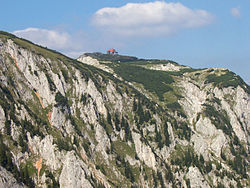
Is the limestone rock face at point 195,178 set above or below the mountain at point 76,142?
below

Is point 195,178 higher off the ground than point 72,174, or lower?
lower

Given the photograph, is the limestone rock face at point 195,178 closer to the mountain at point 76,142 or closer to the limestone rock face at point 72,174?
the mountain at point 76,142

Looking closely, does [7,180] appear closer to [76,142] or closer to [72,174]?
[72,174]

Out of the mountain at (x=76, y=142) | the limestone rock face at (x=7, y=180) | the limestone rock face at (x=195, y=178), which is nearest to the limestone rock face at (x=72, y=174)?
the mountain at (x=76, y=142)

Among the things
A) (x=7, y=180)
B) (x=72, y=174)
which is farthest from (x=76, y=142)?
(x=7, y=180)

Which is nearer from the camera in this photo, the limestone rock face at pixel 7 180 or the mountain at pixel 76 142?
the limestone rock face at pixel 7 180

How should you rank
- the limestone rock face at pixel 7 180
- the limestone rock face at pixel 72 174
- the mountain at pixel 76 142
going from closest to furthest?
1. the limestone rock face at pixel 7 180
2. the mountain at pixel 76 142
3. the limestone rock face at pixel 72 174

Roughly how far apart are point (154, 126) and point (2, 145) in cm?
9666

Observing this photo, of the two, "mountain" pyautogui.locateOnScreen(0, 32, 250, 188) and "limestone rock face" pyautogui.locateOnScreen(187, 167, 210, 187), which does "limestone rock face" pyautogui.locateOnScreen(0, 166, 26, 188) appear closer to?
"mountain" pyautogui.locateOnScreen(0, 32, 250, 188)

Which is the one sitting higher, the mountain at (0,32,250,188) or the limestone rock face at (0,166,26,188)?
the mountain at (0,32,250,188)

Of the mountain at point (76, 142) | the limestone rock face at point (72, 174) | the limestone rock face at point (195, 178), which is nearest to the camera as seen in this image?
the mountain at point (76, 142)

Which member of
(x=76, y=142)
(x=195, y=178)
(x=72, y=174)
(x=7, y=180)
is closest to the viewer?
(x=7, y=180)

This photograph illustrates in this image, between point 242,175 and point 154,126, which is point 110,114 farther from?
point 242,175

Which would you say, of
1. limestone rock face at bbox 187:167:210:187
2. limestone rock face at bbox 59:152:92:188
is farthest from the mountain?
limestone rock face at bbox 59:152:92:188
